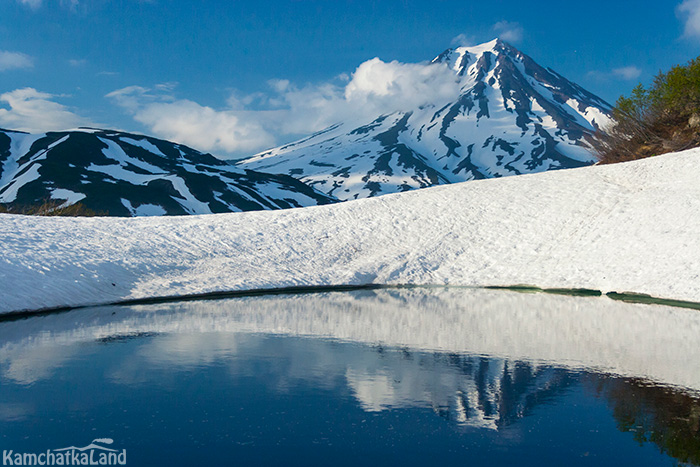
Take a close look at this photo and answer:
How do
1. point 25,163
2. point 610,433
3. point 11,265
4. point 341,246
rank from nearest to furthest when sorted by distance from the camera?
point 610,433, point 11,265, point 341,246, point 25,163

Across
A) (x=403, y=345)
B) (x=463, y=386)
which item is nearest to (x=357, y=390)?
(x=463, y=386)

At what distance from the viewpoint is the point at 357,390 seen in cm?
1060

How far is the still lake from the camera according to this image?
8031 mm

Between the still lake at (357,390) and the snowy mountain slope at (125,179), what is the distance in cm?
10031

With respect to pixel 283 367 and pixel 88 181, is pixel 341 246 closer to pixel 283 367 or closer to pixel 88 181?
pixel 283 367

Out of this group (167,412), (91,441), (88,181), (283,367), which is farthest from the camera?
(88,181)

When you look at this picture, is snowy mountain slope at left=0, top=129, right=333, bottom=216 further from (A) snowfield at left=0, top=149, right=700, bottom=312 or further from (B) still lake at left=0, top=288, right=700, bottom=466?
(B) still lake at left=0, top=288, right=700, bottom=466

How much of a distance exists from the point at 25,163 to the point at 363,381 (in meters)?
160

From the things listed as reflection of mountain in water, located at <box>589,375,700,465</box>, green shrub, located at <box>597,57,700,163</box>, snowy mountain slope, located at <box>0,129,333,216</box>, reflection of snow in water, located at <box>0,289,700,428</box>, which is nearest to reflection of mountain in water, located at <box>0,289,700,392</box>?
reflection of snow in water, located at <box>0,289,700,428</box>

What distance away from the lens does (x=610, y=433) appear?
861cm

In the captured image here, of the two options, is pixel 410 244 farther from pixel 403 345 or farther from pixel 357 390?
pixel 357 390

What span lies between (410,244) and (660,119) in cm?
2814

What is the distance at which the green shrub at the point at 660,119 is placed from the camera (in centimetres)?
4431

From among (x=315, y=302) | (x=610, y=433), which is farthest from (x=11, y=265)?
(x=610, y=433)
